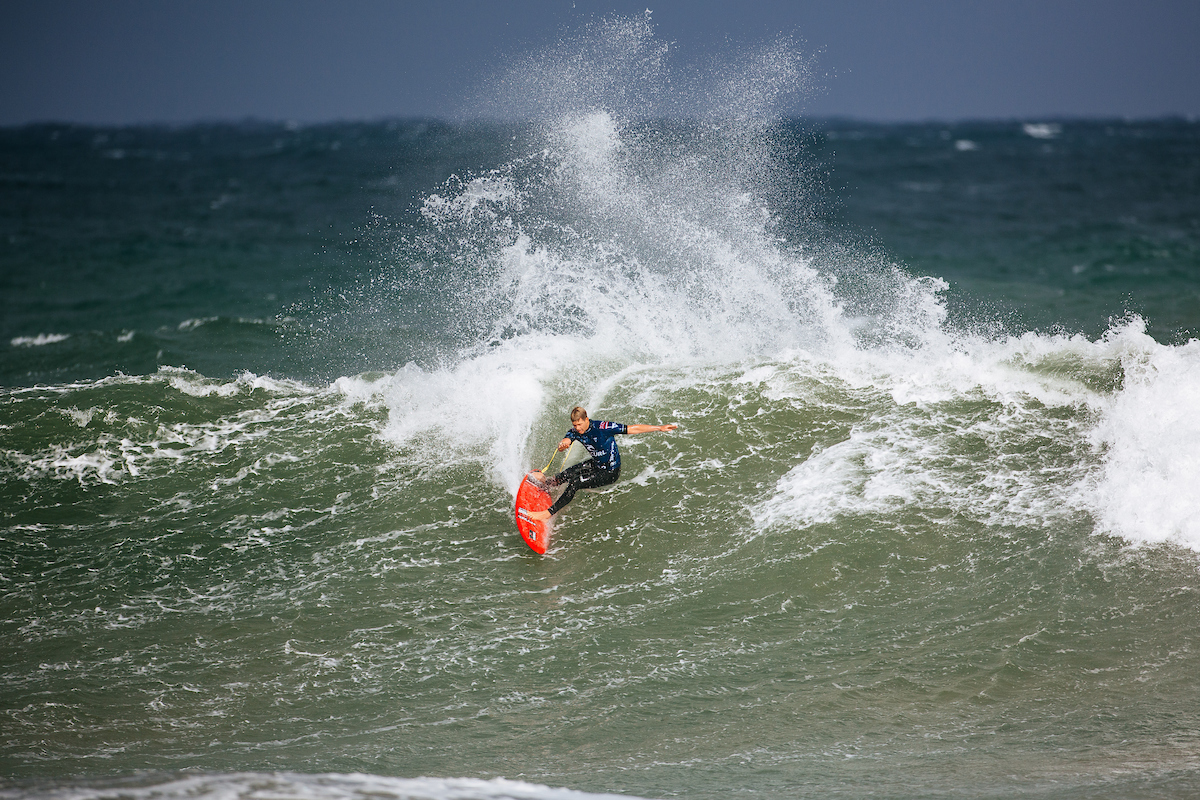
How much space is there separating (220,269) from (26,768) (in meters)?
18.6

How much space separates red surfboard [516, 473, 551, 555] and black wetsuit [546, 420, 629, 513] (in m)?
0.23

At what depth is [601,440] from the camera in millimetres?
8609

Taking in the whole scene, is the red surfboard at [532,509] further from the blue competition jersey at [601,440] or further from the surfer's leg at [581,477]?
the blue competition jersey at [601,440]

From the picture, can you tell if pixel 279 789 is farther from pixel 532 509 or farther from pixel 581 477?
pixel 581 477

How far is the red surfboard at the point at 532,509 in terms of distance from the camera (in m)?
8.15

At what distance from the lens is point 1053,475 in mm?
8695

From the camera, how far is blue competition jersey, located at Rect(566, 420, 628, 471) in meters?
8.55

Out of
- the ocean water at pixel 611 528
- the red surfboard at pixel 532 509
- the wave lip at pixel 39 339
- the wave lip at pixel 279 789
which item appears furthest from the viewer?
the wave lip at pixel 39 339

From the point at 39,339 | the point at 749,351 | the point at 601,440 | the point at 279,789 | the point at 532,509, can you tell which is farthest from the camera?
the point at 39,339

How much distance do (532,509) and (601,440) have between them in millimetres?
965

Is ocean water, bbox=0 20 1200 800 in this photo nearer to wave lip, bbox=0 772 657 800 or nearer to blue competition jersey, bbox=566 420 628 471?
wave lip, bbox=0 772 657 800

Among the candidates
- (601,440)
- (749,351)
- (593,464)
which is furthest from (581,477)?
(749,351)

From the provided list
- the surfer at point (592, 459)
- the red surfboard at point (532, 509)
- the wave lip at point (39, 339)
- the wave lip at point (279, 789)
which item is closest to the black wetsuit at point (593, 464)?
the surfer at point (592, 459)

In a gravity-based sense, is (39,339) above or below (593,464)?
above
